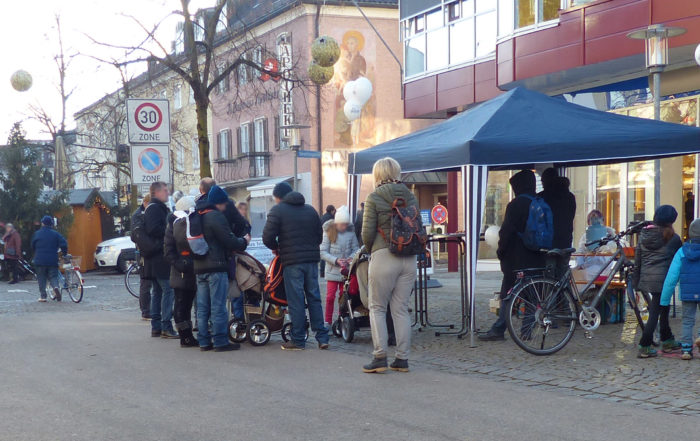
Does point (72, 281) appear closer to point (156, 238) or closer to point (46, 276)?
point (46, 276)

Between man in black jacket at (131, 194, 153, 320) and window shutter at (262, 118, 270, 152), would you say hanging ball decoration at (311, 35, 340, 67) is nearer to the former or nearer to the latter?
man in black jacket at (131, 194, 153, 320)

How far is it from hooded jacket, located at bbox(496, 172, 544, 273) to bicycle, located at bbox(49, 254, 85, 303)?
34.0ft

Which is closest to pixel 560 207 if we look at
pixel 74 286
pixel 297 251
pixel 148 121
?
pixel 297 251

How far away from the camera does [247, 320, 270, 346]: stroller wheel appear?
31.4ft

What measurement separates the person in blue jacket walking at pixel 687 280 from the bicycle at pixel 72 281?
12.3 metres

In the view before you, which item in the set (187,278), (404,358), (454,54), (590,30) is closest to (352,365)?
(404,358)

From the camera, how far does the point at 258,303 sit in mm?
9797

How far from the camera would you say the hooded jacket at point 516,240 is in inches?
362

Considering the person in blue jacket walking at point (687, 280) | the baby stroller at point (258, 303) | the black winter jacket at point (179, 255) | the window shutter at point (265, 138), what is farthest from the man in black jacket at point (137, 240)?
the window shutter at point (265, 138)

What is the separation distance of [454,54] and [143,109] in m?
10.6

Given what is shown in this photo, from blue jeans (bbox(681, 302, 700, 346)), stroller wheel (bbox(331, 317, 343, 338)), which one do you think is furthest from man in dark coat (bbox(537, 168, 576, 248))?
stroller wheel (bbox(331, 317, 343, 338))

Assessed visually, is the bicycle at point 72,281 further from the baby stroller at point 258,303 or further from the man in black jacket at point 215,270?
the man in black jacket at point 215,270

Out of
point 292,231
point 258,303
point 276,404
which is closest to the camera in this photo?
point 276,404

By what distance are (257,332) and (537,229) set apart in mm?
3404
